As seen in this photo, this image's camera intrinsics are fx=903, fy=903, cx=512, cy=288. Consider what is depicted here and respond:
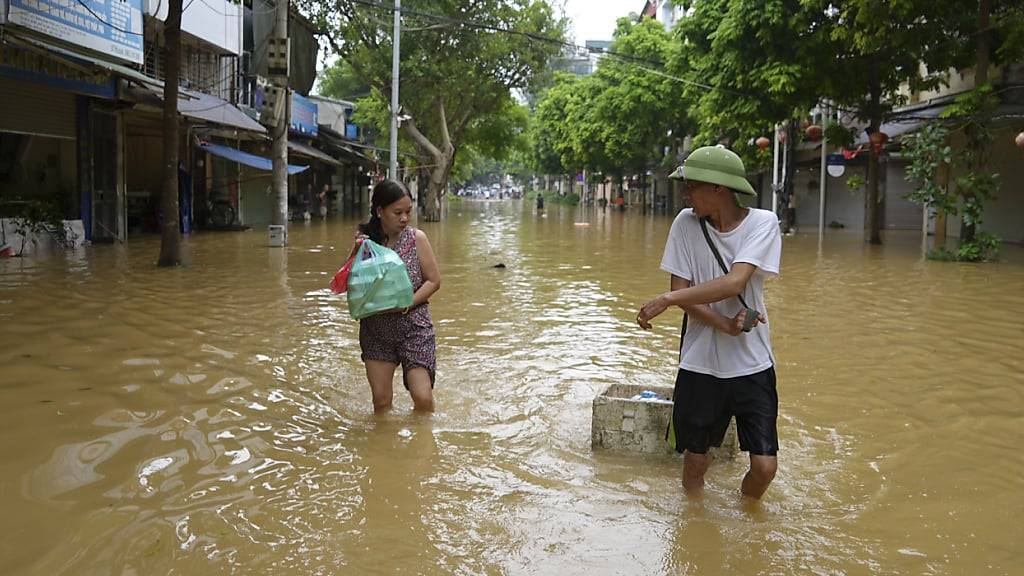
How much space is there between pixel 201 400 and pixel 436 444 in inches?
71.3

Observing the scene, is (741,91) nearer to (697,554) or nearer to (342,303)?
(342,303)

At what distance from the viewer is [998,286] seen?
41.3 ft

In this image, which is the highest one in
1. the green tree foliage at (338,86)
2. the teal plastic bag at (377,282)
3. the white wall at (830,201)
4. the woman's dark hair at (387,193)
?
the green tree foliage at (338,86)

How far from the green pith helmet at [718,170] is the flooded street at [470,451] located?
59.6 inches

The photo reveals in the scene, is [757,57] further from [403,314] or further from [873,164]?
[403,314]

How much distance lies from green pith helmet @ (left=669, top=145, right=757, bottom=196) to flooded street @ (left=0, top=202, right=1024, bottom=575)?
1513 millimetres

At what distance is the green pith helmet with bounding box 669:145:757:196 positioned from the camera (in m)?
3.75

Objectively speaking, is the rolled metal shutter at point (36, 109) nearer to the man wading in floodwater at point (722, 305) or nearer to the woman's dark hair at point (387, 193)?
the woman's dark hair at point (387, 193)

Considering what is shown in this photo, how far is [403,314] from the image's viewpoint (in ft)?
17.1

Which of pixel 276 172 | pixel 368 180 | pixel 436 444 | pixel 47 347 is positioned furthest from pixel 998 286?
pixel 368 180

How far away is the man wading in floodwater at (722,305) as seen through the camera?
12.2 feet

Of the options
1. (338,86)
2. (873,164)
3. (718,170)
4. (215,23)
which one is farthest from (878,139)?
(338,86)

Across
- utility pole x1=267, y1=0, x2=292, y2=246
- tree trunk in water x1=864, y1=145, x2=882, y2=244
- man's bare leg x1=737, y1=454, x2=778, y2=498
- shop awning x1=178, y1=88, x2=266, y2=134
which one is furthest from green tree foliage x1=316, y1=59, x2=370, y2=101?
man's bare leg x1=737, y1=454, x2=778, y2=498

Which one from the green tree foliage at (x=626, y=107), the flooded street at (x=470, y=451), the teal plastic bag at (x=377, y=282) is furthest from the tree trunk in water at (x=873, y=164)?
the teal plastic bag at (x=377, y=282)
